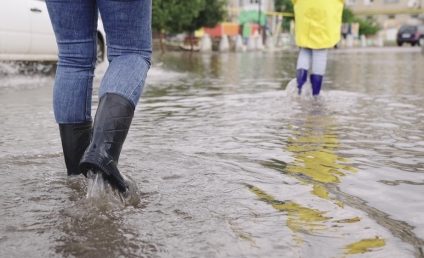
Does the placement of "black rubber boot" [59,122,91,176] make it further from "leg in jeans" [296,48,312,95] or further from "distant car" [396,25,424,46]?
"distant car" [396,25,424,46]

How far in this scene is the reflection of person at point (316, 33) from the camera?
595 cm

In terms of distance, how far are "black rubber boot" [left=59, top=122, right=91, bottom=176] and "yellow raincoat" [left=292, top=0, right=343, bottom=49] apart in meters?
3.97

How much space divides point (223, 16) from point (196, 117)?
88.4ft

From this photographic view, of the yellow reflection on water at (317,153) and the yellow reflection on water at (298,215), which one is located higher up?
the yellow reflection on water at (298,215)

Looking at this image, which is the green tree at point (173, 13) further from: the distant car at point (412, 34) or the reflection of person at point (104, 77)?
the distant car at point (412, 34)

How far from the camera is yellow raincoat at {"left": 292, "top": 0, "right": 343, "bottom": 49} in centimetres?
595

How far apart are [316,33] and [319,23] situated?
114 mm

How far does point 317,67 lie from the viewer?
5.97 metres

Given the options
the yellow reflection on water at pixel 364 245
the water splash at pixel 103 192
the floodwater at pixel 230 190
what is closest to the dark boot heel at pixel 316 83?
the floodwater at pixel 230 190

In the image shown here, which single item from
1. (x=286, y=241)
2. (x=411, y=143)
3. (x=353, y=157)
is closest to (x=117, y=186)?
(x=286, y=241)

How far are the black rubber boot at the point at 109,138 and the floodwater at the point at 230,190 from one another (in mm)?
73

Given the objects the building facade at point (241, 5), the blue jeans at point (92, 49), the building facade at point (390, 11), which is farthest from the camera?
the building facade at point (390, 11)

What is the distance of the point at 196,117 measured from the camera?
4586 millimetres

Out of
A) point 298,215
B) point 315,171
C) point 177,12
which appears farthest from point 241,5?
point 298,215
